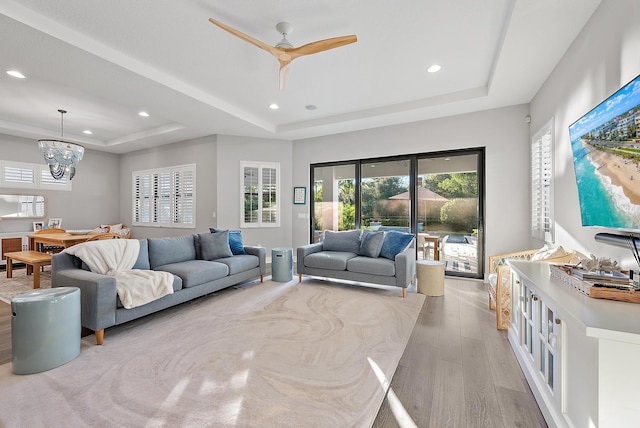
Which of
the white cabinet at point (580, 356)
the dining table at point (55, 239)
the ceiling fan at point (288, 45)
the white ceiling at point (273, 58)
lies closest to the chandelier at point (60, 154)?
the white ceiling at point (273, 58)

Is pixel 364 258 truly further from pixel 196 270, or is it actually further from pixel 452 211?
pixel 196 270

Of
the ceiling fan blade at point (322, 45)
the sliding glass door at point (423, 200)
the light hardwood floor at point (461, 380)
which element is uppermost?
the ceiling fan blade at point (322, 45)

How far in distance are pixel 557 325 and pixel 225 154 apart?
5.91 metres

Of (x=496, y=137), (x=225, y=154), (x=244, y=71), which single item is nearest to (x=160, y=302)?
(x=244, y=71)

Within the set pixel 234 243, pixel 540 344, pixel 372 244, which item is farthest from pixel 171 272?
pixel 540 344

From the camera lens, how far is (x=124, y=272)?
2955mm

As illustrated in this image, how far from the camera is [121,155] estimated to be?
7.81 m

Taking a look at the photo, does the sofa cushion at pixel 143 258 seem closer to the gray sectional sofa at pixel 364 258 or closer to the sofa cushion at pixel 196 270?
the sofa cushion at pixel 196 270

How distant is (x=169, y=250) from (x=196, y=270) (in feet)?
2.16

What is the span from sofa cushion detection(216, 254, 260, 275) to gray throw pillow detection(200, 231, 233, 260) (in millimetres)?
119

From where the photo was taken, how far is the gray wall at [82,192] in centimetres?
600

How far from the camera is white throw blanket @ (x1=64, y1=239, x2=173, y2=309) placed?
265 cm

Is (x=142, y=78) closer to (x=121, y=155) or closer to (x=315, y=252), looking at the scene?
(x=315, y=252)

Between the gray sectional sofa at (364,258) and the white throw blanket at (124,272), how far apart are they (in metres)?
2.14
